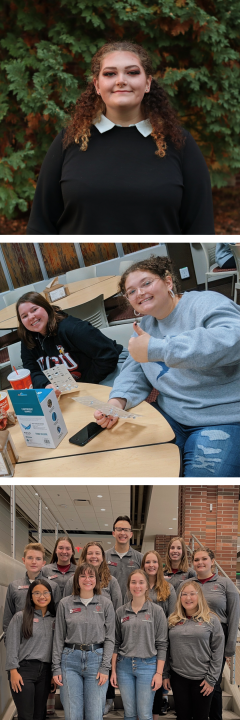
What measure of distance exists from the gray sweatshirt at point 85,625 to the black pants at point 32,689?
0.13m

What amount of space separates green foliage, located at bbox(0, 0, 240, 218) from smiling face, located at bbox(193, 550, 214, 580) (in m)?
3.66

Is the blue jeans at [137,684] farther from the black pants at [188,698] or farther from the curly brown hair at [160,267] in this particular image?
the curly brown hair at [160,267]

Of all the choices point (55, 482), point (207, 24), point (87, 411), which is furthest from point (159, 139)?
point (207, 24)

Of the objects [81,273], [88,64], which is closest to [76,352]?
[81,273]

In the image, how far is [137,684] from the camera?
93.2 inches

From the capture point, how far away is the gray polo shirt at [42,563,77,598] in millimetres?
2590

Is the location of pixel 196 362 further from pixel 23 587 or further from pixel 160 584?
pixel 23 587

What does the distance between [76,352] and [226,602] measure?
1530 mm

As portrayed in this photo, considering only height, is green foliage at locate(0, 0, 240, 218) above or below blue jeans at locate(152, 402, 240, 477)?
above

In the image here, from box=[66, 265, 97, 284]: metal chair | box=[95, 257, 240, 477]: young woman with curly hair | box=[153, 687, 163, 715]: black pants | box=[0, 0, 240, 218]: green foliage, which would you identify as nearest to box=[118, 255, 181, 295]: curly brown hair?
box=[95, 257, 240, 477]: young woman with curly hair

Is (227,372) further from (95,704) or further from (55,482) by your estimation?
(95,704)

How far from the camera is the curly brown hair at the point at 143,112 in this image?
1827 millimetres

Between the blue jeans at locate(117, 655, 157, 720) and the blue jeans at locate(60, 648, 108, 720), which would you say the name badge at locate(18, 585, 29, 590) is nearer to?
the blue jeans at locate(60, 648, 108, 720)

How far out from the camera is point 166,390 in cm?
174
